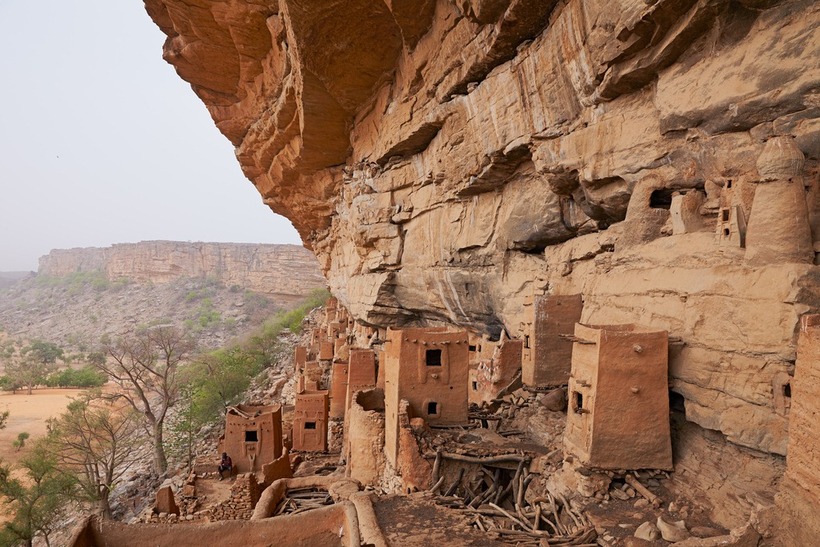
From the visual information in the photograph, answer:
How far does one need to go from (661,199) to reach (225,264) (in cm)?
6346

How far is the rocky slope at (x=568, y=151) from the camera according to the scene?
5965 mm

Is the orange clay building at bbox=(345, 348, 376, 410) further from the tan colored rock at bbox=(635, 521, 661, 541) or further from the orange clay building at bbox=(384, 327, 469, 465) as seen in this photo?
the tan colored rock at bbox=(635, 521, 661, 541)

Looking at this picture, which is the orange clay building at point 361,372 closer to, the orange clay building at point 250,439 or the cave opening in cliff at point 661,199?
the orange clay building at point 250,439

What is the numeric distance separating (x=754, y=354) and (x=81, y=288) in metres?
84.1

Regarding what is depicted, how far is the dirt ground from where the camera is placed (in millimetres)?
24548

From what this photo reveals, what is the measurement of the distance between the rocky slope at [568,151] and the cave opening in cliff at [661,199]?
0.08 ft

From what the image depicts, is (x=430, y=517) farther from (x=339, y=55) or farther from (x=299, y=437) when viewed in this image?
(x=339, y=55)

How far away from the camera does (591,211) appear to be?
1049 centimetres

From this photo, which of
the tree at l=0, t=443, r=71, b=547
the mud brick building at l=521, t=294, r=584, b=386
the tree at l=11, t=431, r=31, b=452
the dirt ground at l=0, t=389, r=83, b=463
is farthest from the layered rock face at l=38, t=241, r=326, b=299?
the mud brick building at l=521, t=294, r=584, b=386

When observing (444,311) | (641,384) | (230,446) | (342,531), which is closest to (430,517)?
(342,531)

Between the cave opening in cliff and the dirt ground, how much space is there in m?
24.8

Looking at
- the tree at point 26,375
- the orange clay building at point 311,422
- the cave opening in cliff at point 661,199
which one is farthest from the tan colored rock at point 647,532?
the tree at point 26,375

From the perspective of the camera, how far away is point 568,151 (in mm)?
9781

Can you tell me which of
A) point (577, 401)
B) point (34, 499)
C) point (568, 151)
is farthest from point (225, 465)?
point (568, 151)
